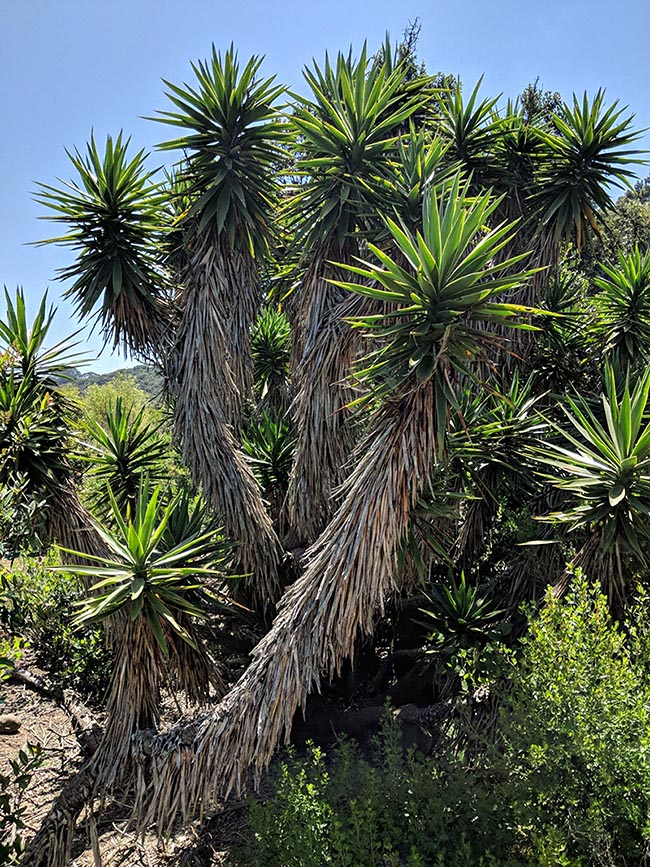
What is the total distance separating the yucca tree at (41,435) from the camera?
12.8 feet

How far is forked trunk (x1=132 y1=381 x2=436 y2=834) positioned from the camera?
3.45 m

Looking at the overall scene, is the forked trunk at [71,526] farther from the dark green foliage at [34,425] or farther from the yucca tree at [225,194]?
the yucca tree at [225,194]

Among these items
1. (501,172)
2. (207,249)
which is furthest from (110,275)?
(501,172)

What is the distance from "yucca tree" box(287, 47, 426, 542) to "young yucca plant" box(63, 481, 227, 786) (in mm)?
1096

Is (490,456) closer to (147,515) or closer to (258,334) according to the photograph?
(147,515)

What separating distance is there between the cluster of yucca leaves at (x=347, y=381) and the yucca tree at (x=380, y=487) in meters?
0.02

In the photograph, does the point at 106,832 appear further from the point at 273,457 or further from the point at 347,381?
the point at 347,381

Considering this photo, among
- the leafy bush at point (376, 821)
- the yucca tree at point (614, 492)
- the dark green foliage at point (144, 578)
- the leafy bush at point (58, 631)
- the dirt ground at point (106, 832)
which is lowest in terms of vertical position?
the dirt ground at point (106, 832)

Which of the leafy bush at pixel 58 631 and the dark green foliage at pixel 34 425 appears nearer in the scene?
the dark green foliage at pixel 34 425

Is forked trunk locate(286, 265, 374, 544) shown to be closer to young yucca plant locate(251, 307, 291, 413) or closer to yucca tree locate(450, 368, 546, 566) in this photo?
yucca tree locate(450, 368, 546, 566)

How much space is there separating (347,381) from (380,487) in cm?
161

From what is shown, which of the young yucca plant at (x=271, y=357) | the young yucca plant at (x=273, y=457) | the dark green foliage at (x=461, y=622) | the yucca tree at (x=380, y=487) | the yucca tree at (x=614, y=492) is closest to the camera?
the yucca tree at (x=380, y=487)

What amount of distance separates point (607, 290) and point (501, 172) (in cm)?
150

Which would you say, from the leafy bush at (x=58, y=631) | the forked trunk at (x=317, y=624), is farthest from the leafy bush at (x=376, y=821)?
the leafy bush at (x=58, y=631)
